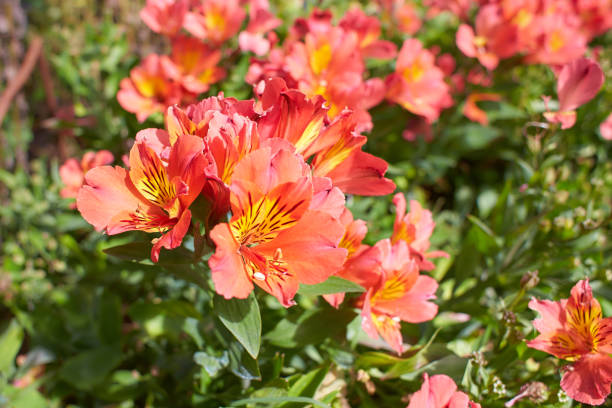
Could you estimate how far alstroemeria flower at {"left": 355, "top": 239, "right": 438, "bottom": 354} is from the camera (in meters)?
1.07

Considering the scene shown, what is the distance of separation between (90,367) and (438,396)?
1.17 m

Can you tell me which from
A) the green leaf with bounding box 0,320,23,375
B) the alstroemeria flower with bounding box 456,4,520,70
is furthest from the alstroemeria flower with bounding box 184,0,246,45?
the green leaf with bounding box 0,320,23,375

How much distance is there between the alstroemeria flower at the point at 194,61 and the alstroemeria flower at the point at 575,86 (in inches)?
40.2

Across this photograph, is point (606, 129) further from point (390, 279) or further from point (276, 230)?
point (276, 230)

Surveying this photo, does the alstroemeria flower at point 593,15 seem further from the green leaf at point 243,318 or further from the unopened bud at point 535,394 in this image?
the green leaf at point 243,318

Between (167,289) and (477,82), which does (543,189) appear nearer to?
(477,82)

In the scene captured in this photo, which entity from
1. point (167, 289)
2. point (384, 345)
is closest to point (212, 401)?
point (384, 345)

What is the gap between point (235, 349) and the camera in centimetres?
111

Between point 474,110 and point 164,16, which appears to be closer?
point 164,16

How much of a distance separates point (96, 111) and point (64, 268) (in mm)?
625

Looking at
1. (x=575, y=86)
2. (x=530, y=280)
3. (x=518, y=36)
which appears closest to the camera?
(x=530, y=280)

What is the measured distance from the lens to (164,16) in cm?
168

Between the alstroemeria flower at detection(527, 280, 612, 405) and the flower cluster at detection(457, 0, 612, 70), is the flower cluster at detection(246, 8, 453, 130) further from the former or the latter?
the alstroemeria flower at detection(527, 280, 612, 405)

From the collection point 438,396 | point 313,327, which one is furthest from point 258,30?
point 438,396
